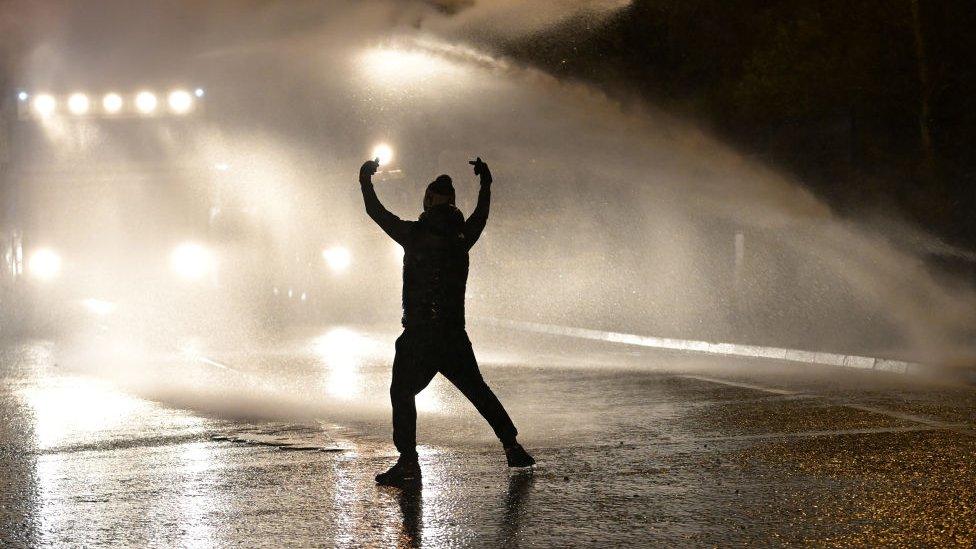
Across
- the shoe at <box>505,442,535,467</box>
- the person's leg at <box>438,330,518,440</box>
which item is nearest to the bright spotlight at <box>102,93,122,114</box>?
the person's leg at <box>438,330,518,440</box>

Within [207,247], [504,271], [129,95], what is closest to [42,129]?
[129,95]

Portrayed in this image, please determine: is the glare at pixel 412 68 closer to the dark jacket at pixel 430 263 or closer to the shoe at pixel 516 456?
the dark jacket at pixel 430 263

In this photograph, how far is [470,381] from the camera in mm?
7984

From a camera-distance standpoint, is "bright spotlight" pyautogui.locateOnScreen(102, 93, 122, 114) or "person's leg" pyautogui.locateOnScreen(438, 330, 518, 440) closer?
"person's leg" pyautogui.locateOnScreen(438, 330, 518, 440)

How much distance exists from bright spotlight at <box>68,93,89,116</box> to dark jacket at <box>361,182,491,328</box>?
65.2 ft

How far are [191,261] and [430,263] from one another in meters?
23.6

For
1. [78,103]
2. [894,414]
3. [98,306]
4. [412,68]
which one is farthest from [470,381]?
[98,306]

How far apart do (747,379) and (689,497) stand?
281 inches

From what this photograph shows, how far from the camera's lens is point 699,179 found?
2855 centimetres

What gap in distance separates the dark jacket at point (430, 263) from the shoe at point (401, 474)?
0.78 m

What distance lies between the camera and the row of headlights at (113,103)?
26234mm

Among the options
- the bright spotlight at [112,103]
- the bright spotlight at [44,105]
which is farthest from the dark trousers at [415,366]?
the bright spotlight at [44,105]

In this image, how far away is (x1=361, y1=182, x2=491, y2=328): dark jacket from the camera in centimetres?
780

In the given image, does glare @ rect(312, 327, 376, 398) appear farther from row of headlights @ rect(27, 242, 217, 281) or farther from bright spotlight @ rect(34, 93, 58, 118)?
bright spotlight @ rect(34, 93, 58, 118)
